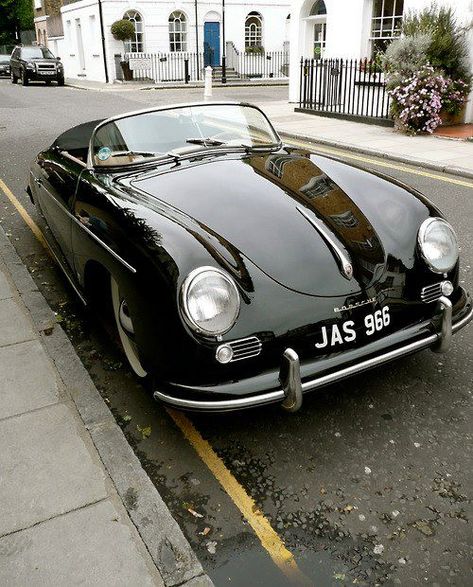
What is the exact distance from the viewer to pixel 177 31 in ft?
104

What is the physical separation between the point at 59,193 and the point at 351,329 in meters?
2.49

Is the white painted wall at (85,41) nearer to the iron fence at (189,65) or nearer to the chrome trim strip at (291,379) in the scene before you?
the iron fence at (189,65)

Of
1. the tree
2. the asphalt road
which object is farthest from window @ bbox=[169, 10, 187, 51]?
the asphalt road

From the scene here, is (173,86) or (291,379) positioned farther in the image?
(173,86)

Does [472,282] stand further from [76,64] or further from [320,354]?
[76,64]

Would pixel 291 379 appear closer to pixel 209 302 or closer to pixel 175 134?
pixel 209 302

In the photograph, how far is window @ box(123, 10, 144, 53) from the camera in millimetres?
30375

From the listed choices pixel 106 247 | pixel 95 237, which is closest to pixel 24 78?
pixel 95 237

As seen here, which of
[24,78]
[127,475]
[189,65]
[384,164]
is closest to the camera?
[127,475]

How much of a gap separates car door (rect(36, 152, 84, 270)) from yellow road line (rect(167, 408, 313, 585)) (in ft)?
5.23

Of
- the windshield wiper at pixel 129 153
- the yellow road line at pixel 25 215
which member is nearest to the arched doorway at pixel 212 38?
the yellow road line at pixel 25 215

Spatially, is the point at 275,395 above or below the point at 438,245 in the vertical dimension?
below

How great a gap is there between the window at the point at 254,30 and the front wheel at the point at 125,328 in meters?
34.1

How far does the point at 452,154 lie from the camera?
31.7 feet
